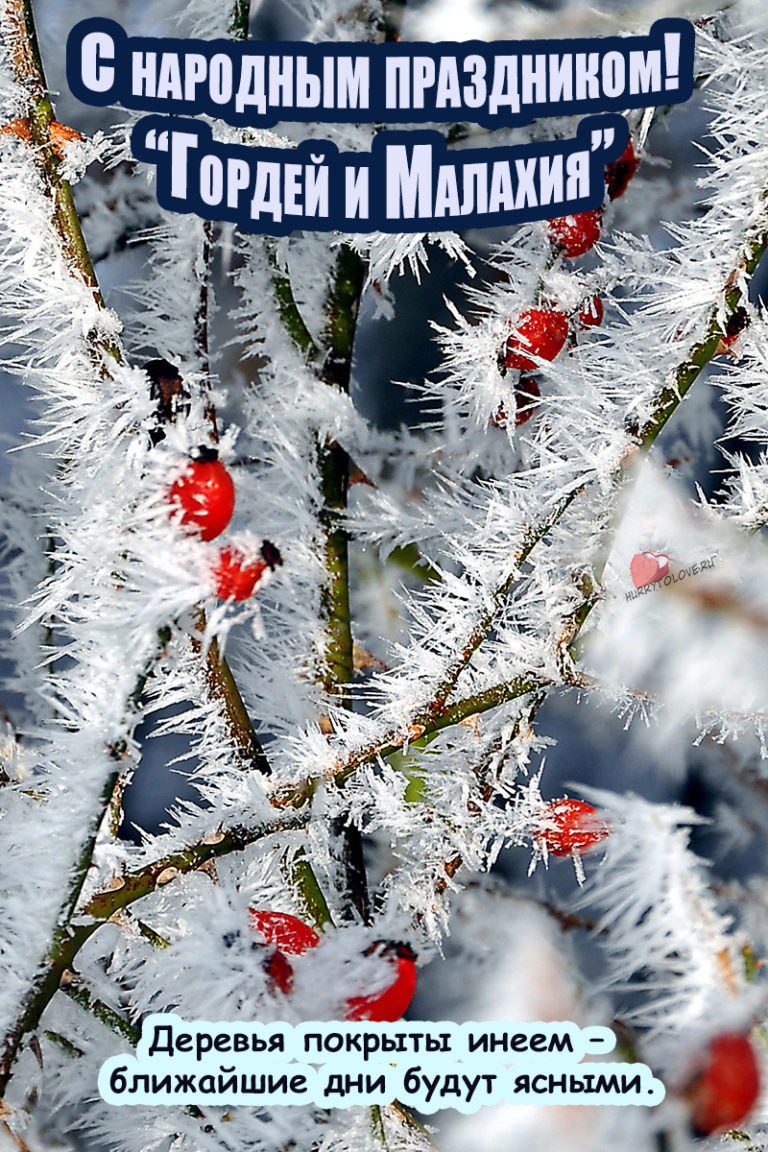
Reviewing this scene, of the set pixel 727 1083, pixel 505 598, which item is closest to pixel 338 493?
pixel 505 598

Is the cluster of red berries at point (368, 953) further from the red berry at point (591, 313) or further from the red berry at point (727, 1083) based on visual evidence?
the red berry at point (591, 313)

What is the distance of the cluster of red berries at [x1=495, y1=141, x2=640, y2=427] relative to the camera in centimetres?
30

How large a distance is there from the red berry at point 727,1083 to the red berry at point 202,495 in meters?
0.20

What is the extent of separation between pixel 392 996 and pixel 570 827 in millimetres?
82

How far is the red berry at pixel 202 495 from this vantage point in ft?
0.65

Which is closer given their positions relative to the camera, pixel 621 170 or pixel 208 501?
pixel 208 501

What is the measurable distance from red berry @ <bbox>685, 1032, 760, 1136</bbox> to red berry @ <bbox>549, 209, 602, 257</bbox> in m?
0.26

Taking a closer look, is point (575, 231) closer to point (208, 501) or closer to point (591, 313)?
point (591, 313)

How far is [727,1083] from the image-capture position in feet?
0.83

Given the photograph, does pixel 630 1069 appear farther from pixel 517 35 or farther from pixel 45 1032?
pixel 517 35

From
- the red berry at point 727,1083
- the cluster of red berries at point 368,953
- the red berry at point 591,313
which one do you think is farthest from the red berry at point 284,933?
the red berry at point 591,313

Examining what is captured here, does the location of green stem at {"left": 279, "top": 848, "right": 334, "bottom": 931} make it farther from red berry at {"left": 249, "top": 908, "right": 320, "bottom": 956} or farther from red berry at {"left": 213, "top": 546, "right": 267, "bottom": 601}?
red berry at {"left": 213, "top": 546, "right": 267, "bottom": 601}

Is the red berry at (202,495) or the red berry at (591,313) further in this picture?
the red berry at (591,313)

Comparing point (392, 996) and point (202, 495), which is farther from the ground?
point (202, 495)
